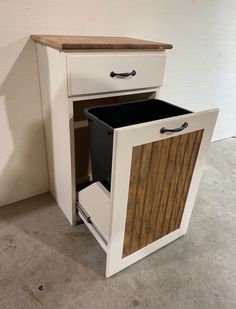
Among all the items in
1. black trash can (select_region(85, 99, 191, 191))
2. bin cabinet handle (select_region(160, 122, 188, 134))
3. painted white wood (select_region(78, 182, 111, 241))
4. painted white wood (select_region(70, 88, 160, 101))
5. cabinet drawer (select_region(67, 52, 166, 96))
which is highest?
cabinet drawer (select_region(67, 52, 166, 96))

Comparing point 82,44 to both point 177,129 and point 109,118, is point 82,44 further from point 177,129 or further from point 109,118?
point 177,129

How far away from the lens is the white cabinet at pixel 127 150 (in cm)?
85

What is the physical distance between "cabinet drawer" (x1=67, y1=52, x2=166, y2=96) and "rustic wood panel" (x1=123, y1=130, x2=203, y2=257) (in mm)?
384

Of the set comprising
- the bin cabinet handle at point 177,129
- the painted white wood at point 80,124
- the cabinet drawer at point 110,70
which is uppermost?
the cabinet drawer at point 110,70

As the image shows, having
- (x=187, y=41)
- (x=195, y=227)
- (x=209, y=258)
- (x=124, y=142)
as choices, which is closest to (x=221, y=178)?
(x=195, y=227)

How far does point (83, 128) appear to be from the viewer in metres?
1.46

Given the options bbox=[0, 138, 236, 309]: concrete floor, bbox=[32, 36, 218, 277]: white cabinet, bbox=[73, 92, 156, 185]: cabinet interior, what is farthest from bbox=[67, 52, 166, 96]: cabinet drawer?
bbox=[0, 138, 236, 309]: concrete floor

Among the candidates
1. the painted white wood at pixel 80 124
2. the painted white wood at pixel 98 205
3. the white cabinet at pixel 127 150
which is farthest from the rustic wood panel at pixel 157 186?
the painted white wood at pixel 80 124

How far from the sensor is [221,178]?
1.84 m

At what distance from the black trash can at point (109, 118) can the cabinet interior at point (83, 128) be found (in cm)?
12

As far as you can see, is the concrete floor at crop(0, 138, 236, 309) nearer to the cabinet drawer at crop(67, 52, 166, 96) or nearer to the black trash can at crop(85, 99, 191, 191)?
the black trash can at crop(85, 99, 191, 191)

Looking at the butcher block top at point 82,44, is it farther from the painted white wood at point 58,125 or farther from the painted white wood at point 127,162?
the painted white wood at point 127,162

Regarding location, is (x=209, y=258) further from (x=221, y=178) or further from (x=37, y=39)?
(x=37, y=39)

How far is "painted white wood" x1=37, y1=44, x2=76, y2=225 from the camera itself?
1.02m
